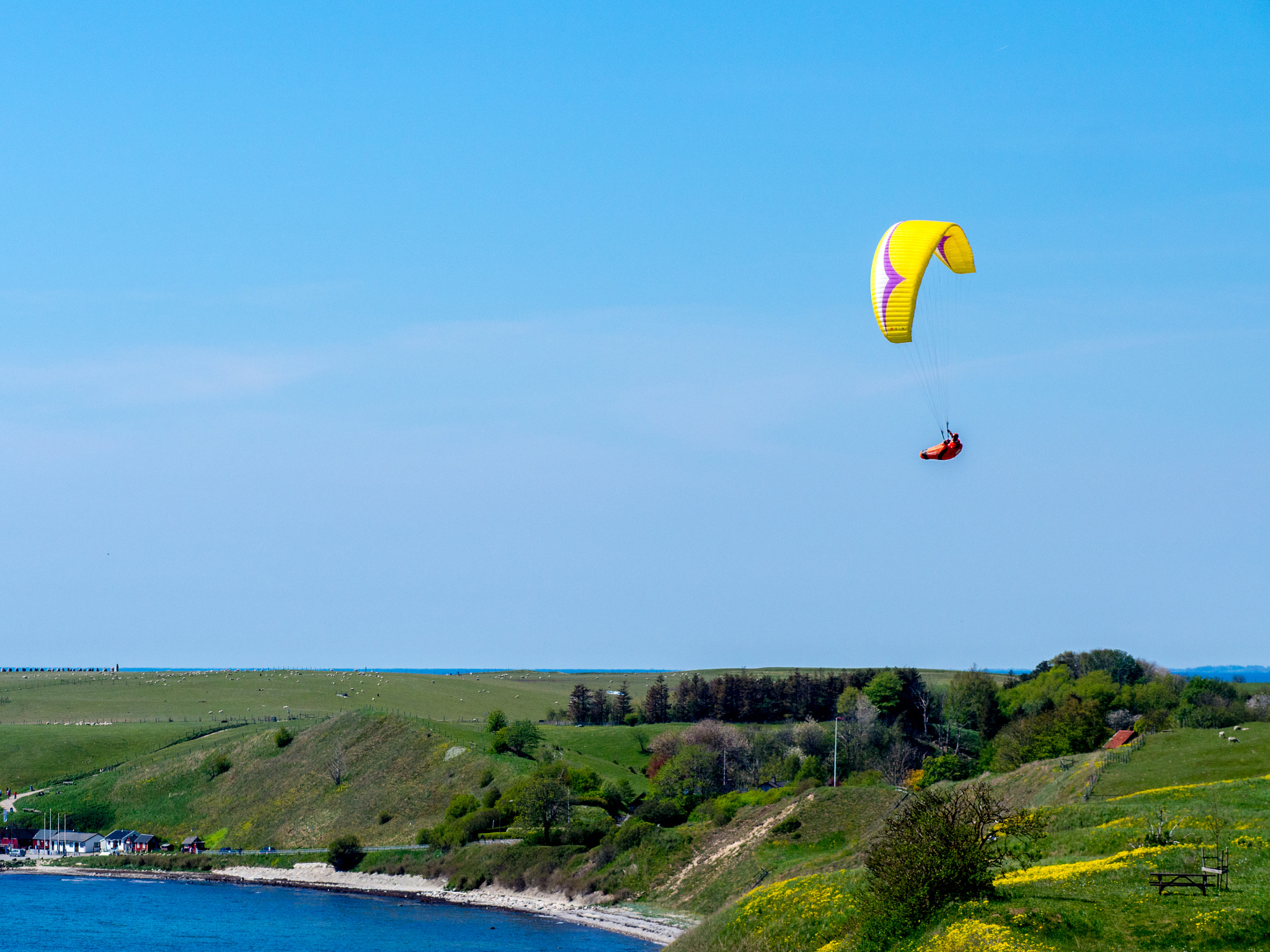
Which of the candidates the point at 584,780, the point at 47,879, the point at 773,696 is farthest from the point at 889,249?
the point at 773,696

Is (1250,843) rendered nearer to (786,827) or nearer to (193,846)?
(786,827)

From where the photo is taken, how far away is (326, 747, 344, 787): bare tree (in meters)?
117

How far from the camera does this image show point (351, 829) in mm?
107312

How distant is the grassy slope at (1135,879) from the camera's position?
88.5 ft

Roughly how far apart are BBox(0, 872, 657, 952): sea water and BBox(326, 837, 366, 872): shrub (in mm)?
4421

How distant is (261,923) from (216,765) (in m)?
50.7

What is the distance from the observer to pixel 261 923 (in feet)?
265

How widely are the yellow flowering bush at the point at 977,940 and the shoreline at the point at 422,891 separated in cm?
3652

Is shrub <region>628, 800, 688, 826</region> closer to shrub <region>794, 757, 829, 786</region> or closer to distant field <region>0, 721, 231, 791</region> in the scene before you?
shrub <region>794, 757, 829, 786</region>

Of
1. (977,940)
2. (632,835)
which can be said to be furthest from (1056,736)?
(977,940)

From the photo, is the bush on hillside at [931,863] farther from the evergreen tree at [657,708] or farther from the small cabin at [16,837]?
the evergreen tree at [657,708]

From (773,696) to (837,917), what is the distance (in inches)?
4799

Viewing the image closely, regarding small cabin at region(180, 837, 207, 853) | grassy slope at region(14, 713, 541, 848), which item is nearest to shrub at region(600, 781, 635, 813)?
grassy slope at region(14, 713, 541, 848)

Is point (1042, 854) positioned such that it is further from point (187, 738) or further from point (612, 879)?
point (187, 738)
